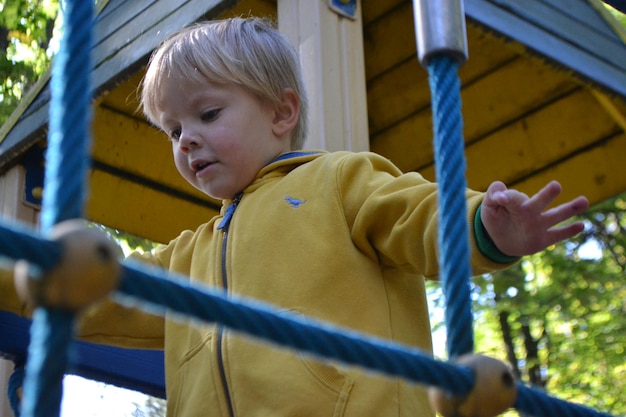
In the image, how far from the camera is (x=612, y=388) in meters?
7.34

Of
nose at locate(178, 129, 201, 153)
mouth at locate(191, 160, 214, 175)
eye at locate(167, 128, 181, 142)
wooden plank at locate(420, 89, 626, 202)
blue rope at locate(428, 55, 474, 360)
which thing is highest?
wooden plank at locate(420, 89, 626, 202)

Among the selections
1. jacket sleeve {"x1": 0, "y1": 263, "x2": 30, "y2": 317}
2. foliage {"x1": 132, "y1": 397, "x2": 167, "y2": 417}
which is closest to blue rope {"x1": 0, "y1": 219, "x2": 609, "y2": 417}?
jacket sleeve {"x1": 0, "y1": 263, "x2": 30, "y2": 317}

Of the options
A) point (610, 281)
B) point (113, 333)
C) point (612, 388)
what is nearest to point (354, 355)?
point (113, 333)

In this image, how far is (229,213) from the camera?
6.15 ft

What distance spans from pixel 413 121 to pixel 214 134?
1288 mm

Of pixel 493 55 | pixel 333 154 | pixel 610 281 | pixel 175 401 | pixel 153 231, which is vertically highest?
pixel 610 281

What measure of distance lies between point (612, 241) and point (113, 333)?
5411mm

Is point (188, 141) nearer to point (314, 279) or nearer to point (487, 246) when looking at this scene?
point (314, 279)

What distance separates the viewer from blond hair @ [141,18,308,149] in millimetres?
1944

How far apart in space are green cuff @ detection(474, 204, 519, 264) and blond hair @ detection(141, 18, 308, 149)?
30.0 inches

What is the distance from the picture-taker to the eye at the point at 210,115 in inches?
74.8

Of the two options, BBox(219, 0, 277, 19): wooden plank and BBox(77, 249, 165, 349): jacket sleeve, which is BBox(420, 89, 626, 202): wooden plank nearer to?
BBox(219, 0, 277, 19): wooden plank

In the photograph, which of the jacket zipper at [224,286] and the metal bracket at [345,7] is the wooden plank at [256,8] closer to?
the metal bracket at [345,7]

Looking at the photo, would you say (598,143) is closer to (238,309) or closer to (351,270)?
(351,270)
